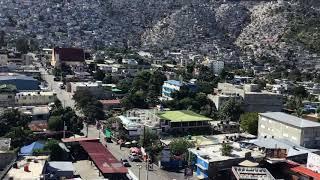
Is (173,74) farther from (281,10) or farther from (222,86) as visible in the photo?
(281,10)

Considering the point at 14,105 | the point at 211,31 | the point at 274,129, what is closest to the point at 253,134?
the point at 274,129

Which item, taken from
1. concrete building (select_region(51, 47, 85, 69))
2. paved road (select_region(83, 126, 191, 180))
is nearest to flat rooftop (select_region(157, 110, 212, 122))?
paved road (select_region(83, 126, 191, 180))

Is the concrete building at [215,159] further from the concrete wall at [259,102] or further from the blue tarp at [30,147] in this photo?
the concrete wall at [259,102]

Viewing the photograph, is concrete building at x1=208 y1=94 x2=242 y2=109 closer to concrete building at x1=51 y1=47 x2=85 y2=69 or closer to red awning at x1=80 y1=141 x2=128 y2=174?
red awning at x1=80 y1=141 x2=128 y2=174

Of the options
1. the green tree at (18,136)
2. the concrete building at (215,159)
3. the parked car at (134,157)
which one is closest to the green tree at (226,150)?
the concrete building at (215,159)

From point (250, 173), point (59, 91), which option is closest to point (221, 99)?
point (59, 91)

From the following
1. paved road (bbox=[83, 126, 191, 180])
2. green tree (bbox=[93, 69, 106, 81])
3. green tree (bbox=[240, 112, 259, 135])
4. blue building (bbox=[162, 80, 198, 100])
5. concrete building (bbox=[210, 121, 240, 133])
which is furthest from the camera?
green tree (bbox=[93, 69, 106, 81])
